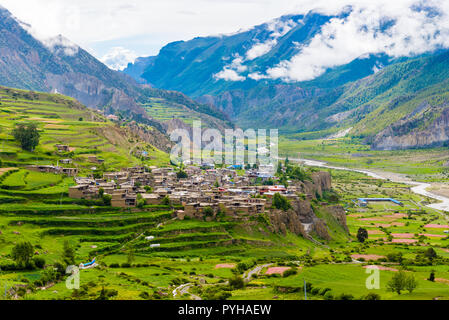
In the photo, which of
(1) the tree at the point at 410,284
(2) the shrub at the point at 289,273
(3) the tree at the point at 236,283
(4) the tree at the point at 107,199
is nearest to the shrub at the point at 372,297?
(1) the tree at the point at 410,284

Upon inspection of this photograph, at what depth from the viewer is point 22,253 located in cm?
5400

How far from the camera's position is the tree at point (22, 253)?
53844 millimetres

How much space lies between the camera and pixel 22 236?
6297cm

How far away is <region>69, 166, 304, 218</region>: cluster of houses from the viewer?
80.0 metres

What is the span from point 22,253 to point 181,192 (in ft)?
124

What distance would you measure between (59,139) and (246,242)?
6836cm

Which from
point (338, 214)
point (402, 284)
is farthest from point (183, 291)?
point (338, 214)

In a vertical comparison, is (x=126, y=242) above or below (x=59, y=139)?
below

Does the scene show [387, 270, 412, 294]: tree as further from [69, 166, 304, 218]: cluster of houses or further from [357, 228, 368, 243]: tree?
[357, 228, 368, 243]: tree

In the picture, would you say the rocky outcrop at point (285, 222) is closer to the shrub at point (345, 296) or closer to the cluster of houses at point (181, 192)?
the cluster of houses at point (181, 192)

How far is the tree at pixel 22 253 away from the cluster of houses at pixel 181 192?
2534 cm

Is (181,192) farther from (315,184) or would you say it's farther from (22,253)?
(315,184)

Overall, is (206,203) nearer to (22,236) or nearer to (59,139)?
(22,236)
